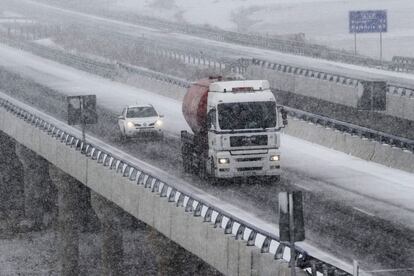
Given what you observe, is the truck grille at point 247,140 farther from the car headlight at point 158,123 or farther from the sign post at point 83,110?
the car headlight at point 158,123

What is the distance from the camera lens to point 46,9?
176875mm

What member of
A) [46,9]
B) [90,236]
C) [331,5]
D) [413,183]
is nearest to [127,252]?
[90,236]

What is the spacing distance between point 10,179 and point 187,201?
138 feet

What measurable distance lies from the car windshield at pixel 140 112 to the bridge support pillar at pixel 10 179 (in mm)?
18439

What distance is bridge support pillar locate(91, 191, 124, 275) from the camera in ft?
131

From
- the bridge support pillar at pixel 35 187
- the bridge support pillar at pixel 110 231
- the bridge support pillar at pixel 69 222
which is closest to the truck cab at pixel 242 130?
the bridge support pillar at pixel 110 231

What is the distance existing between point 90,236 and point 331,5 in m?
146

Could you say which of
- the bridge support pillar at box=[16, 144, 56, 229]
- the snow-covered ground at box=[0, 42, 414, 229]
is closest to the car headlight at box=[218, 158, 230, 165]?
the snow-covered ground at box=[0, 42, 414, 229]

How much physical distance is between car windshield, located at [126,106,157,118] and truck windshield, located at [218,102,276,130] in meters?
15.7

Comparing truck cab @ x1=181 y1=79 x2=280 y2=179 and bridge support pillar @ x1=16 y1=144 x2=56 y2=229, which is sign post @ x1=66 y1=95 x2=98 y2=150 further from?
bridge support pillar @ x1=16 y1=144 x2=56 y2=229

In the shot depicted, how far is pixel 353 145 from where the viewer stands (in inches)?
1719

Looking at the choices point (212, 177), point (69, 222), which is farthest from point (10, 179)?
point (212, 177)

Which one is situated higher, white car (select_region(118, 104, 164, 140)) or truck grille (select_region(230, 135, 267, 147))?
truck grille (select_region(230, 135, 267, 147))

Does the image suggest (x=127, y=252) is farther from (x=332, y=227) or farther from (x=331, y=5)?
(x=331, y=5)
